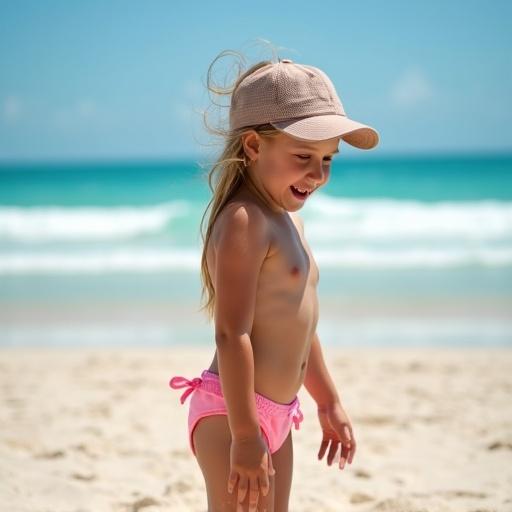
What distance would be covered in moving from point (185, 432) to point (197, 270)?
260 inches

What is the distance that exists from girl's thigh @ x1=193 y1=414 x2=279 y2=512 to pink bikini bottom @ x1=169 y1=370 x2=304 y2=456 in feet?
0.11

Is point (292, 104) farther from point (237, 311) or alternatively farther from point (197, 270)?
point (197, 270)

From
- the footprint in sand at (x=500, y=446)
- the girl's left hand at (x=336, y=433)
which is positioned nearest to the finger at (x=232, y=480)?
the girl's left hand at (x=336, y=433)

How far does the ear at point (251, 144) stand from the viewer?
2.12 meters

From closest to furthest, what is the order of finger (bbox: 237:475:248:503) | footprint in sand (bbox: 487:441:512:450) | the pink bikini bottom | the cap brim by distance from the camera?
finger (bbox: 237:475:248:503) → the cap brim → the pink bikini bottom → footprint in sand (bbox: 487:441:512:450)

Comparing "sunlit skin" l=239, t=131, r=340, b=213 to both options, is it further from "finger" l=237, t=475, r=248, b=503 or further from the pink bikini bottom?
"finger" l=237, t=475, r=248, b=503

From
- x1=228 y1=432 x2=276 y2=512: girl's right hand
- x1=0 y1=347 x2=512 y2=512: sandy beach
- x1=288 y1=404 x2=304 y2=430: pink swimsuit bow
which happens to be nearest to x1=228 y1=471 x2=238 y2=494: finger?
x1=228 y1=432 x2=276 y2=512: girl's right hand

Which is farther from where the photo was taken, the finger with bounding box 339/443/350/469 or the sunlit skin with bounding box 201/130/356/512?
the finger with bounding box 339/443/350/469

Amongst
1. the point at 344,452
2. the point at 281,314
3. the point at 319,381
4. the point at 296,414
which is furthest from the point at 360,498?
the point at 281,314

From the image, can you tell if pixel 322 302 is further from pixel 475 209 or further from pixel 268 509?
pixel 475 209

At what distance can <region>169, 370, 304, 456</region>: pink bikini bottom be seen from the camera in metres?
2.13

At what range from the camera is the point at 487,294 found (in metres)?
8.44

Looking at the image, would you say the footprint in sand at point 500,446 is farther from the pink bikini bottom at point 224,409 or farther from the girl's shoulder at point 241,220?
the girl's shoulder at point 241,220

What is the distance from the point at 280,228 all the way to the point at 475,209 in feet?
56.3
